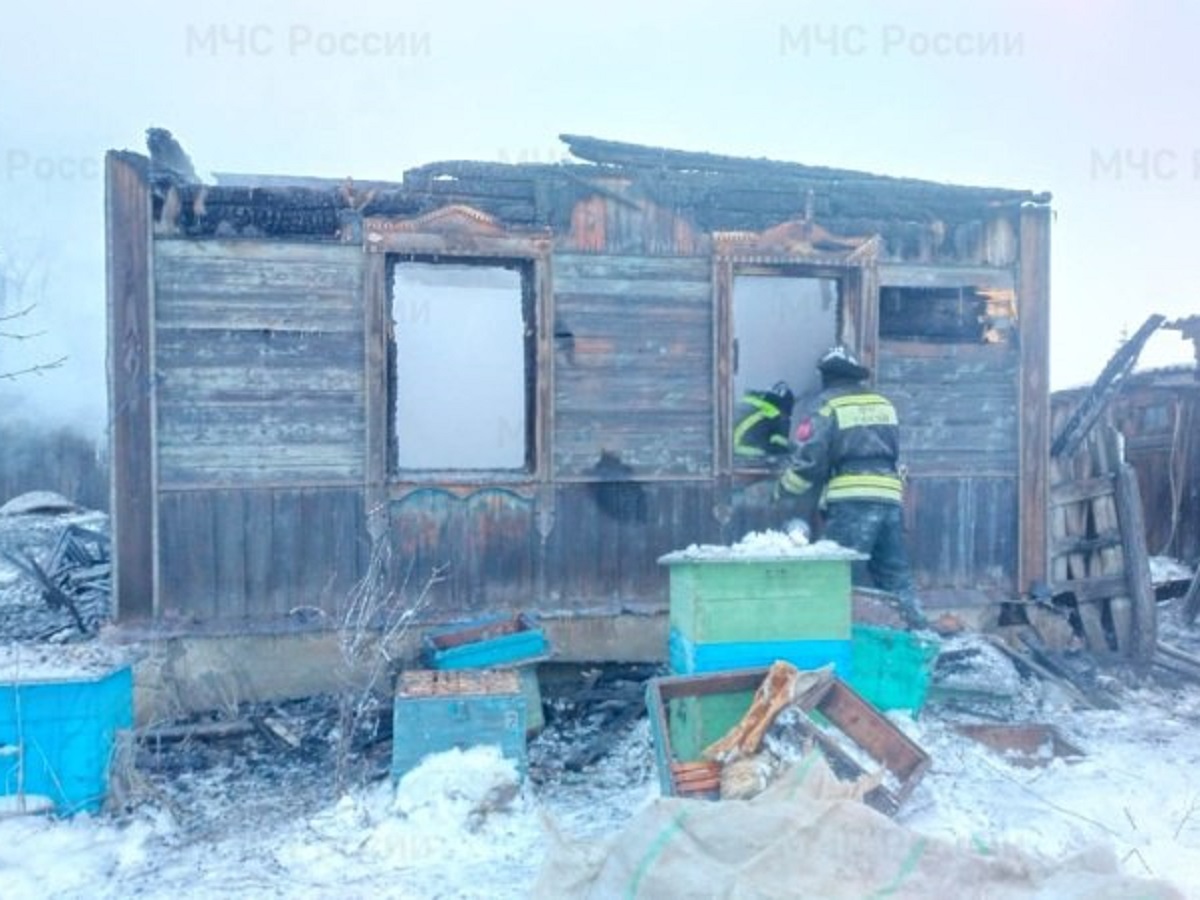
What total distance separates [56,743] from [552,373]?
150 inches

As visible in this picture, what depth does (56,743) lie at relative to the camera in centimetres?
493

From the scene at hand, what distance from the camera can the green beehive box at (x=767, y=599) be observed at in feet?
18.2

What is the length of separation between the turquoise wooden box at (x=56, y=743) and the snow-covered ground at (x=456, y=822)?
0.44 feet

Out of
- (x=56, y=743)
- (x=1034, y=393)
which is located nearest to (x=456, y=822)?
(x=56, y=743)

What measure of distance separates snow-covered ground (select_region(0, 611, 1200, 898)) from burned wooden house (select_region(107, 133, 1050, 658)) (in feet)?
5.02

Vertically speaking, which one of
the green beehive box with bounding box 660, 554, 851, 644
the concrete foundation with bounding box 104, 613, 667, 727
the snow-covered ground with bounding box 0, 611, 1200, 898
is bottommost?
the snow-covered ground with bounding box 0, 611, 1200, 898

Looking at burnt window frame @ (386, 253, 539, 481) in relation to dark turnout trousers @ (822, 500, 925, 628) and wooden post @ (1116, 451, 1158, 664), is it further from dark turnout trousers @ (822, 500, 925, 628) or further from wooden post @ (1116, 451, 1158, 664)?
wooden post @ (1116, 451, 1158, 664)

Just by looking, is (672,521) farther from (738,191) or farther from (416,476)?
(738,191)

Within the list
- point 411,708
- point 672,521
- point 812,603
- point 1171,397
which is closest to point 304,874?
point 411,708

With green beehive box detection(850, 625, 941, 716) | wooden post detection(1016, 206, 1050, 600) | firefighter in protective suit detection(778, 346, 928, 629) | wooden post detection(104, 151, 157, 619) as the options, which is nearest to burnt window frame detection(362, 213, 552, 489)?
wooden post detection(104, 151, 157, 619)

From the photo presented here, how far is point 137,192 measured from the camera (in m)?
6.55

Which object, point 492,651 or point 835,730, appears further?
point 492,651

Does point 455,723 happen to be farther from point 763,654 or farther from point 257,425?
point 257,425

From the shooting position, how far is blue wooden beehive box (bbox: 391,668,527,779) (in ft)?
16.8
